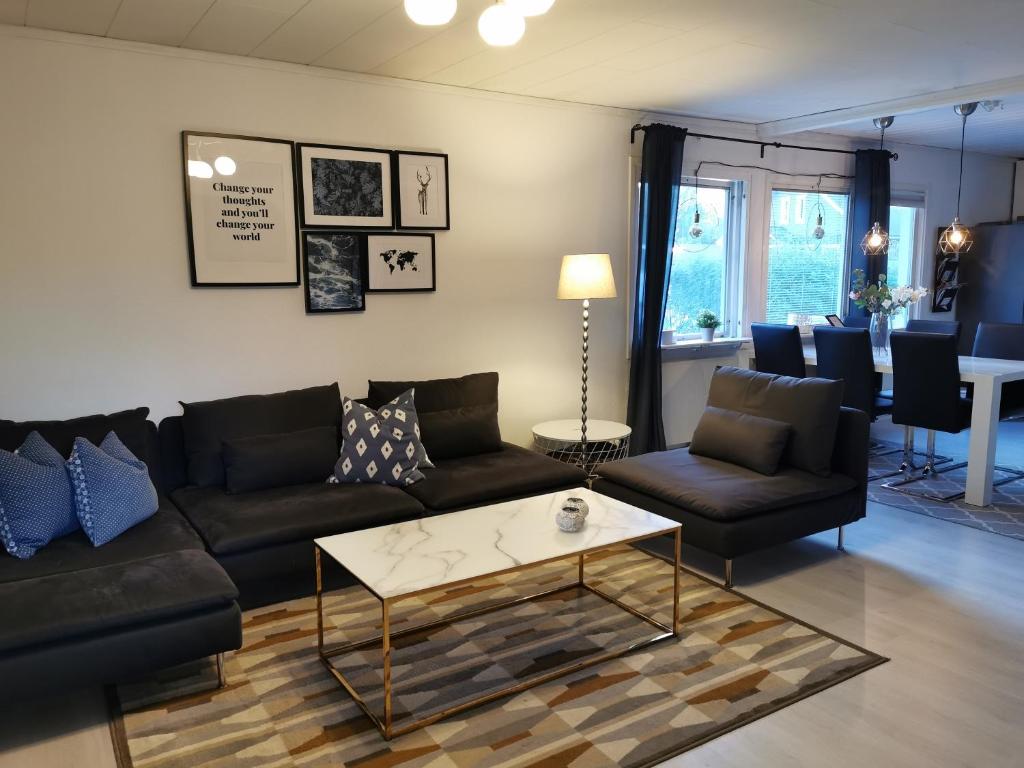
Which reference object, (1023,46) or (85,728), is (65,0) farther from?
(1023,46)

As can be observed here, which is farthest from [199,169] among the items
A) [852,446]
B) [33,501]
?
[852,446]

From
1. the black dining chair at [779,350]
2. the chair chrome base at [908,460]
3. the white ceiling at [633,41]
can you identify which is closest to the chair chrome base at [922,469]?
the chair chrome base at [908,460]

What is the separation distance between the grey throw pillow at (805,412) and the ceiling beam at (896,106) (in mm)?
2199

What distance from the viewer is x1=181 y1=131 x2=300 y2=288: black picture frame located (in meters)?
3.70

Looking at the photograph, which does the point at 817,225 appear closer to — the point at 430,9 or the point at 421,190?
the point at 421,190

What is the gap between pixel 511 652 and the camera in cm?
285

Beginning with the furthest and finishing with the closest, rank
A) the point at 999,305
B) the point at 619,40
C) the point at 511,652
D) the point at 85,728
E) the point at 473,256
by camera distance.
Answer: the point at 999,305 < the point at 473,256 < the point at 619,40 < the point at 511,652 < the point at 85,728

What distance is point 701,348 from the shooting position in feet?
18.6

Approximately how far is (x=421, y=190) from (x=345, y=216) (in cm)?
48

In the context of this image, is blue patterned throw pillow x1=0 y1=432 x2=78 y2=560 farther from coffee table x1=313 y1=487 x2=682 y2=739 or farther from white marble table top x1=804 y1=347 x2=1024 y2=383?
white marble table top x1=804 y1=347 x2=1024 y2=383

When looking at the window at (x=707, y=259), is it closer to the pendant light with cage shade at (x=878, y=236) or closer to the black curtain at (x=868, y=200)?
the pendant light with cage shade at (x=878, y=236)

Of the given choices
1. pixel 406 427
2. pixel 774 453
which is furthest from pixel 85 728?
pixel 774 453

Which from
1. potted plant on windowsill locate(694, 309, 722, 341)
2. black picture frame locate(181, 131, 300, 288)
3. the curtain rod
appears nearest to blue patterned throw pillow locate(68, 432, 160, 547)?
black picture frame locate(181, 131, 300, 288)

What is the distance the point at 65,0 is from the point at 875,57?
3621 mm
